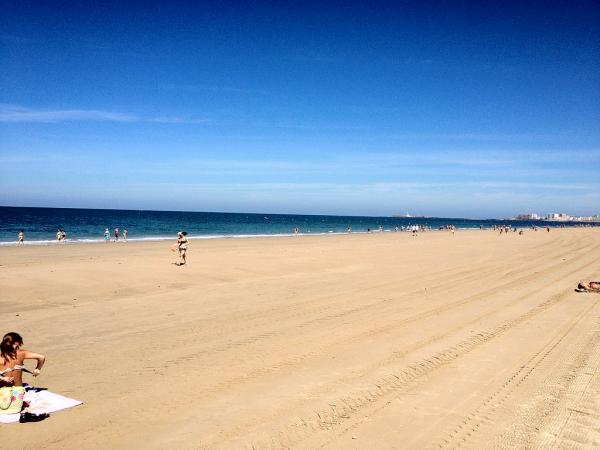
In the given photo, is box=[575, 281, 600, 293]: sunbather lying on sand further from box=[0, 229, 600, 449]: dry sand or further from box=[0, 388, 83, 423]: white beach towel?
box=[0, 388, 83, 423]: white beach towel

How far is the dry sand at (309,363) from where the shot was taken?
5113mm

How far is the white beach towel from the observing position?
17.6ft

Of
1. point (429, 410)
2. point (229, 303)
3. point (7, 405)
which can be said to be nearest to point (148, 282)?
point (229, 303)

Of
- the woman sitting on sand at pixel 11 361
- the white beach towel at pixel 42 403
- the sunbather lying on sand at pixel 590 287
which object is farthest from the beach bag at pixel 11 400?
the sunbather lying on sand at pixel 590 287

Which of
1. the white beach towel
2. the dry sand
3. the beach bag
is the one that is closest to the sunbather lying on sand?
the dry sand

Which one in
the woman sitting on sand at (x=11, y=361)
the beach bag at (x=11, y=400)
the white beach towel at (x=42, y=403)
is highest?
the woman sitting on sand at (x=11, y=361)

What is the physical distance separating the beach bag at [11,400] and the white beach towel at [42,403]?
6 centimetres

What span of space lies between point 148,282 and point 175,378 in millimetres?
9545

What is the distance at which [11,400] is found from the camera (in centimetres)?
543

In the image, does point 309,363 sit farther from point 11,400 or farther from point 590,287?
point 590,287

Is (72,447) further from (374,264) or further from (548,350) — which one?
(374,264)

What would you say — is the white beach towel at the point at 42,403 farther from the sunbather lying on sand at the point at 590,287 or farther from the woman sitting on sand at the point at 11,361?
the sunbather lying on sand at the point at 590,287

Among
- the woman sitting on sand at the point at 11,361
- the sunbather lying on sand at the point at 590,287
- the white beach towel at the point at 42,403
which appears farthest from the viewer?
the sunbather lying on sand at the point at 590,287

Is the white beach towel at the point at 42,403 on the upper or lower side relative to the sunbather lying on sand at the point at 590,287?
lower
